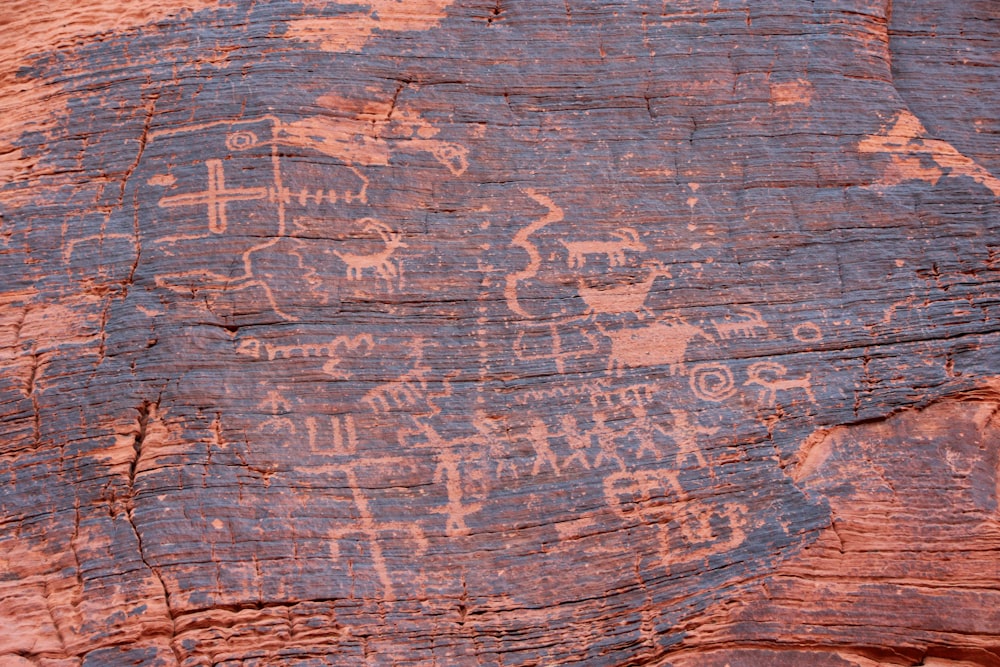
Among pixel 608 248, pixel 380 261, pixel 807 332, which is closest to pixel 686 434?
pixel 807 332

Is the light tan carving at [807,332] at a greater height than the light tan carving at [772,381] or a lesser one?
greater

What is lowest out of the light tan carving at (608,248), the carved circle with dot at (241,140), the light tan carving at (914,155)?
the light tan carving at (608,248)

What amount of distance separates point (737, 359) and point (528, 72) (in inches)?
56.6

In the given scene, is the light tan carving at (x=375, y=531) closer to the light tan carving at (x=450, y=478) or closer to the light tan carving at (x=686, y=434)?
the light tan carving at (x=450, y=478)

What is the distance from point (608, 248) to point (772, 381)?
79cm

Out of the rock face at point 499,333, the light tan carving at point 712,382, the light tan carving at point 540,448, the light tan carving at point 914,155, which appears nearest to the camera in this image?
the rock face at point 499,333

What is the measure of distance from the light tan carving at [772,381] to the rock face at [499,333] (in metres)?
0.02

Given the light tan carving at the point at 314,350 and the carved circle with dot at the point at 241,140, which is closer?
the light tan carving at the point at 314,350

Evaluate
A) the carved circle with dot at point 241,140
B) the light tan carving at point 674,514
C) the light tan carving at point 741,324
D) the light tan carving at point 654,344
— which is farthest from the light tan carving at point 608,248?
the carved circle with dot at point 241,140

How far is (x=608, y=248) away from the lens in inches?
120

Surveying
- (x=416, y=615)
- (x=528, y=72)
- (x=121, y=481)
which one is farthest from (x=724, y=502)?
(x=121, y=481)

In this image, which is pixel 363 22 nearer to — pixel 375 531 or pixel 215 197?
pixel 215 197

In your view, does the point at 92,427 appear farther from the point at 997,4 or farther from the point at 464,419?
the point at 997,4

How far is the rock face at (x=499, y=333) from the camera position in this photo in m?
2.62
